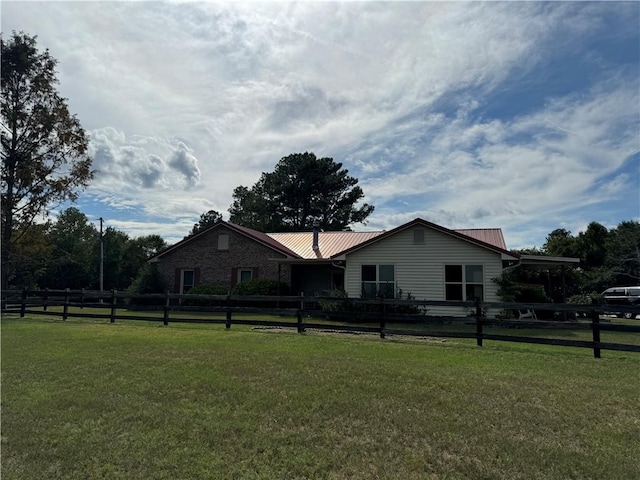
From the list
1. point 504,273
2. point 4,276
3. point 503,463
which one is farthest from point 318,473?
point 4,276

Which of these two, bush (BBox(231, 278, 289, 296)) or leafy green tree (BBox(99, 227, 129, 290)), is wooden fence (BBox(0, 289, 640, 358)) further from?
leafy green tree (BBox(99, 227, 129, 290))

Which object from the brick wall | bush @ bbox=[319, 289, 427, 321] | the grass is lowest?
the grass

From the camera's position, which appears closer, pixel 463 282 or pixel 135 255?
pixel 463 282

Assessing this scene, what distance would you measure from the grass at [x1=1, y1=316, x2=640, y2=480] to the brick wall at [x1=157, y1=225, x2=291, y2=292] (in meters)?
15.8

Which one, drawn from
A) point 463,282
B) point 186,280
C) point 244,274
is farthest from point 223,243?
point 463,282

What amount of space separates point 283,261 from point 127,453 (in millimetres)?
18919

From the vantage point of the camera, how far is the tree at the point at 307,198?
48.8m

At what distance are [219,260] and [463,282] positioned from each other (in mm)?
13723

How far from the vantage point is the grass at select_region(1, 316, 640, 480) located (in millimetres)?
3740

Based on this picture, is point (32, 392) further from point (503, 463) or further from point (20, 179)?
point (20, 179)

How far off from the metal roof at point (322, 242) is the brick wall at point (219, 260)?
2.02m

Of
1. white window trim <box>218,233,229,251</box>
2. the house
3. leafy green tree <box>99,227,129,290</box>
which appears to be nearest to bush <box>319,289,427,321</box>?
the house

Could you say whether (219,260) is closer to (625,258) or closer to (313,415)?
(313,415)

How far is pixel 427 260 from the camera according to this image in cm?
1908
